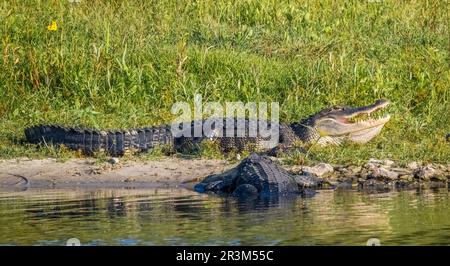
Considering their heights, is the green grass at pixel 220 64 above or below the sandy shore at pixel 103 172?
above

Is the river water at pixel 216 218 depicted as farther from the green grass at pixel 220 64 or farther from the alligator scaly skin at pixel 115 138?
the green grass at pixel 220 64

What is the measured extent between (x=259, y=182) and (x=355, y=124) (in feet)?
7.45

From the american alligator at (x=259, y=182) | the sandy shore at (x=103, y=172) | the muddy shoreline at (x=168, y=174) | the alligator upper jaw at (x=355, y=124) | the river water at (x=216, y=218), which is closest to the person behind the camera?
the river water at (x=216, y=218)

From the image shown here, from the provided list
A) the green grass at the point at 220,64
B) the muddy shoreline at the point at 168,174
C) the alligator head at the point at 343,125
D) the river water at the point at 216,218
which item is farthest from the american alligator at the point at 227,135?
the river water at the point at 216,218

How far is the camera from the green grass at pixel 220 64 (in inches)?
477

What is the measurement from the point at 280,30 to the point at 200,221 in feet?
21.3

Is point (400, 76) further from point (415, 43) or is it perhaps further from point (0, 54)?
point (0, 54)

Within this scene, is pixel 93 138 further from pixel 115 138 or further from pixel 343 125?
pixel 343 125

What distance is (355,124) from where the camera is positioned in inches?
461

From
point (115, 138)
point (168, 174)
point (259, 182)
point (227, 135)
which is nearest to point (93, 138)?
point (115, 138)

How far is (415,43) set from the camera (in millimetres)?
14047

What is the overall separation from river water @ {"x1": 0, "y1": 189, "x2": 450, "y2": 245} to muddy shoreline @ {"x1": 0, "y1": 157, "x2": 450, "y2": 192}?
351 millimetres

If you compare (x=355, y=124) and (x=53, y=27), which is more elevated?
(x=53, y=27)

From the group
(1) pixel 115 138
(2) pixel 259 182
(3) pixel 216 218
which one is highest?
(1) pixel 115 138
